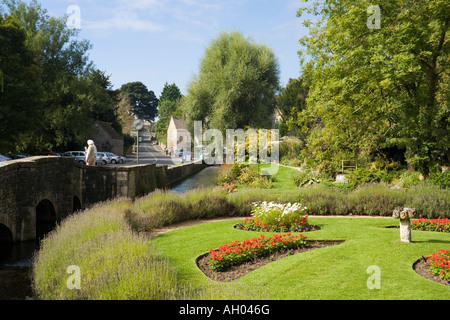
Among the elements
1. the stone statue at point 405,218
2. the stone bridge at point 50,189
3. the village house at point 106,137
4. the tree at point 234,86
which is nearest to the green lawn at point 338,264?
the stone statue at point 405,218

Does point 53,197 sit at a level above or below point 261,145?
below

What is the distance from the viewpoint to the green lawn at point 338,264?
6.04 meters

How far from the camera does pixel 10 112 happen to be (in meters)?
26.2

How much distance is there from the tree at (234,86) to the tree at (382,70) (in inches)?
611

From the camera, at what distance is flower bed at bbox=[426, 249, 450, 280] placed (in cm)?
653

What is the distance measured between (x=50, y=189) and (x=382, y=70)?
40.8 ft

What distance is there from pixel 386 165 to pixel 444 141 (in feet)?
27.4

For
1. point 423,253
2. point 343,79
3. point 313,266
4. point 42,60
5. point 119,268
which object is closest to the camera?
point 119,268

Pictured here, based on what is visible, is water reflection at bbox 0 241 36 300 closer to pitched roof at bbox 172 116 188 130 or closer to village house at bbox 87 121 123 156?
village house at bbox 87 121 123 156

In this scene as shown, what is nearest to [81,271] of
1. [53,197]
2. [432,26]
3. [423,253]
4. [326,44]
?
[423,253]

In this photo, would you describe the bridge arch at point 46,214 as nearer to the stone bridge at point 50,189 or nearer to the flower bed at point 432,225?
the stone bridge at point 50,189

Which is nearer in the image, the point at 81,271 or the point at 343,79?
the point at 81,271
